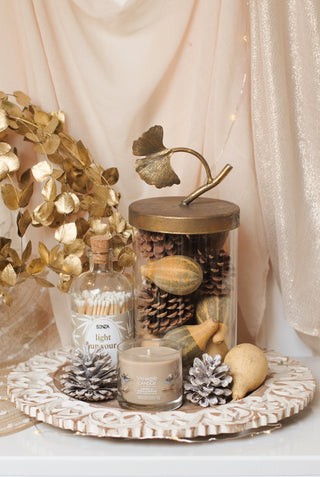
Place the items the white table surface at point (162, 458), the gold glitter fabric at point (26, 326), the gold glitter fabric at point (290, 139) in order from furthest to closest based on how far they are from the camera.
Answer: the gold glitter fabric at point (26, 326) < the gold glitter fabric at point (290, 139) < the white table surface at point (162, 458)

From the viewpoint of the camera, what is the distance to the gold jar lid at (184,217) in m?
0.75

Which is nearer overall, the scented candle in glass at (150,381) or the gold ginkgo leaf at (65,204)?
the scented candle in glass at (150,381)

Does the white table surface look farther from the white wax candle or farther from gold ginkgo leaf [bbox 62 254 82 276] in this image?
gold ginkgo leaf [bbox 62 254 82 276]

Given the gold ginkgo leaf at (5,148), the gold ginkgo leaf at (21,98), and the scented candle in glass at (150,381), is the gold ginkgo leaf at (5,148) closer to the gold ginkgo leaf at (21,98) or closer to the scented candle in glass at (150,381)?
the gold ginkgo leaf at (21,98)

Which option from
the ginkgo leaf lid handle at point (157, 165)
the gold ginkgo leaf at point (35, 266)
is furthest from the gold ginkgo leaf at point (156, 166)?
the gold ginkgo leaf at point (35, 266)

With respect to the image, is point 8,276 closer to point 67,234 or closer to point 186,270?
point 67,234

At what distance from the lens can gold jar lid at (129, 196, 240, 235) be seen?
75 centimetres

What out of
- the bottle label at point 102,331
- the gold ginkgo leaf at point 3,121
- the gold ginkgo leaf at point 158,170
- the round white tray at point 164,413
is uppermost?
the gold ginkgo leaf at point 3,121

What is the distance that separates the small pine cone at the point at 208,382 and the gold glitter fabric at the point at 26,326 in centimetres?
33

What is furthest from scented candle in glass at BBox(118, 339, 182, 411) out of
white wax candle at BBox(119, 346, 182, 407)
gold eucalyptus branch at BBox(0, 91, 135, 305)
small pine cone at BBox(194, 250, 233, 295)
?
gold eucalyptus branch at BBox(0, 91, 135, 305)

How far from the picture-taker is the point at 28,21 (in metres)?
0.89

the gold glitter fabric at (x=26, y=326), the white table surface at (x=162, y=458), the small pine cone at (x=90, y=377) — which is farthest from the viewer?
the gold glitter fabric at (x=26, y=326)

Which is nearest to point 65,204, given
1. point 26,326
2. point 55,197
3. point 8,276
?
point 55,197

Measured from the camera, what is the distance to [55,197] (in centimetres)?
87
